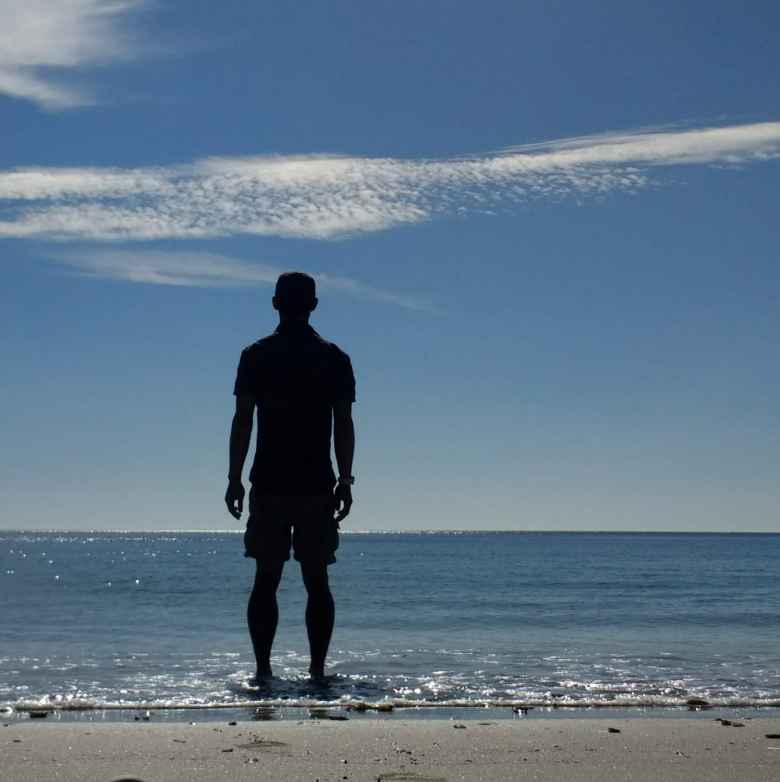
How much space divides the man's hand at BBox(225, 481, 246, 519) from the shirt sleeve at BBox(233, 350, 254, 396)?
1.94 ft

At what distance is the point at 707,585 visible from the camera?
41.8 m

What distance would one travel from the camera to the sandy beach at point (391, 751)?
395 centimetres

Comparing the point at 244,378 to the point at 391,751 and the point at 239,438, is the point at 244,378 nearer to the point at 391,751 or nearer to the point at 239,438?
the point at 239,438

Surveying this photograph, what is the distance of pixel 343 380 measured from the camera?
7.44 m

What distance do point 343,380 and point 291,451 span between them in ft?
1.87

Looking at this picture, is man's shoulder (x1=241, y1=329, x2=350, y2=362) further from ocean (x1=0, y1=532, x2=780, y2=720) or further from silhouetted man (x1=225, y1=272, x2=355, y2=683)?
ocean (x1=0, y1=532, x2=780, y2=720)

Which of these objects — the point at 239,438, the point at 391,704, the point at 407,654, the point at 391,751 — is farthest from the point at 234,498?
the point at 407,654

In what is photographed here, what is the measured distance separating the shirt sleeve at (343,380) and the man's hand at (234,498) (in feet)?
2.74

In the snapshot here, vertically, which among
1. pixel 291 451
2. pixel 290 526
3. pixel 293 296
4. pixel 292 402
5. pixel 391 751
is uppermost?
pixel 293 296

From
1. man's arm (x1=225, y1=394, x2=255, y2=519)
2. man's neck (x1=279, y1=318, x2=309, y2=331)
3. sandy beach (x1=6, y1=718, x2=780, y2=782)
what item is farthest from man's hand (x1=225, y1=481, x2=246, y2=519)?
sandy beach (x1=6, y1=718, x2=780, y2=782)

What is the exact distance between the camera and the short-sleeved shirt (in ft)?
24.1

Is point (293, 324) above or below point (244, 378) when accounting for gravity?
above

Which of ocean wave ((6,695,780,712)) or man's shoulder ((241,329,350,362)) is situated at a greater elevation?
man's shoulder ((241,329,350,362))

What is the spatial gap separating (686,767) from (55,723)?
2.95 metres
